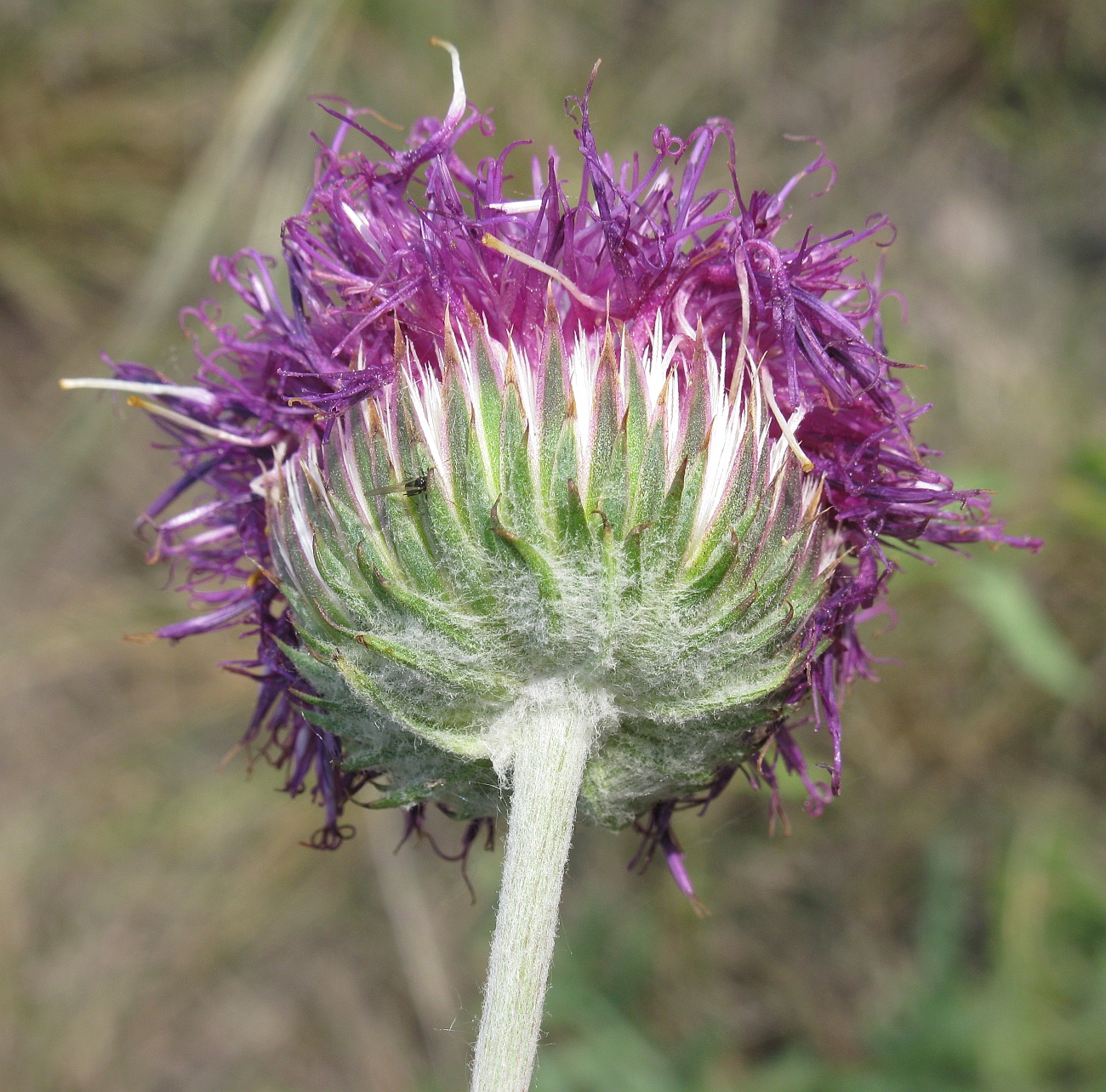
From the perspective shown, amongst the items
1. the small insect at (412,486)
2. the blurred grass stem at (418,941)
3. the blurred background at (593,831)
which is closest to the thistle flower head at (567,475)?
the small insect at (412,486)

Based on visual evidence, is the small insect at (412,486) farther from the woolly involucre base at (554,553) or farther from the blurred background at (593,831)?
the blurred background at (593,831)

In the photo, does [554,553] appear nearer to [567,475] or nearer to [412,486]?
[567,475]

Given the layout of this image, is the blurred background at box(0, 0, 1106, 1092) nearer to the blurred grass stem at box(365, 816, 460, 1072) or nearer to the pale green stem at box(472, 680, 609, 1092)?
the blurred grass stem at box(365, 816, 460, 1072)

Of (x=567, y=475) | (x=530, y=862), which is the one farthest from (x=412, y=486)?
(x=530, y=862)

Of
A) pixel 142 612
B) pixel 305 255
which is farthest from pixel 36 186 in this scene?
pixel 305 255

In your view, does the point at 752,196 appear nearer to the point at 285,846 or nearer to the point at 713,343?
the point at 713,343

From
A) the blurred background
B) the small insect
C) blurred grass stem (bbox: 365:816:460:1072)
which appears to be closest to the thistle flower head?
the small insect

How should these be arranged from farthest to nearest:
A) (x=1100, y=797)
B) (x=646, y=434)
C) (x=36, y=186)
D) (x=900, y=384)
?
(x=36, y=186)
(x=1100, y=797)
(x=900, y=384)
(x=646, y=434)
